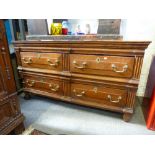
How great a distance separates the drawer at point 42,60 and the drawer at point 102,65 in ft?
0.46

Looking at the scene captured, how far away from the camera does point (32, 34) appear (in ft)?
4.91

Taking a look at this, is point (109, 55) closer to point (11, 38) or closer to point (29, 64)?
point (29, 64)

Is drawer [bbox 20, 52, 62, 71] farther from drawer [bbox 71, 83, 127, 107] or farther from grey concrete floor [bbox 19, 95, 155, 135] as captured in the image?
grey concrete floor [bbox 19, 95, 155, 135]

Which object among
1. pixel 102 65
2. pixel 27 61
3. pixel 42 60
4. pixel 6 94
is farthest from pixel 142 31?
pixel 6 94

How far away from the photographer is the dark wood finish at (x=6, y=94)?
83cm

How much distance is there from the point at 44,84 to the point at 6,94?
540 millimetres

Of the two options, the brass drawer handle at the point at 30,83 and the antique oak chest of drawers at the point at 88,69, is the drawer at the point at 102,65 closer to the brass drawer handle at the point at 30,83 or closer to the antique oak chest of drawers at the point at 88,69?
the antique oak chest of drawers at the point at 88,69

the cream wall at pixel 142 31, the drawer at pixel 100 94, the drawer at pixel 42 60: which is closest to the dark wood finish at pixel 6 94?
the drawer at pixel 42 60

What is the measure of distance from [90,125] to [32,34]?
1.18m

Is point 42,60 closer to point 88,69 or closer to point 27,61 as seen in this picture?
point 27,61

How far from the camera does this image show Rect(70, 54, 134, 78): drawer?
102 centimetres

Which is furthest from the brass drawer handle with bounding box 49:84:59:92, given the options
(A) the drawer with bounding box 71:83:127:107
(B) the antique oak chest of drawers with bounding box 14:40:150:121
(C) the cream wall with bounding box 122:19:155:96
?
(C) the cream wall with bounding box 122:19:155:96

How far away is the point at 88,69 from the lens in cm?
115

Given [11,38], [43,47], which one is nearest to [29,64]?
[43,47]
